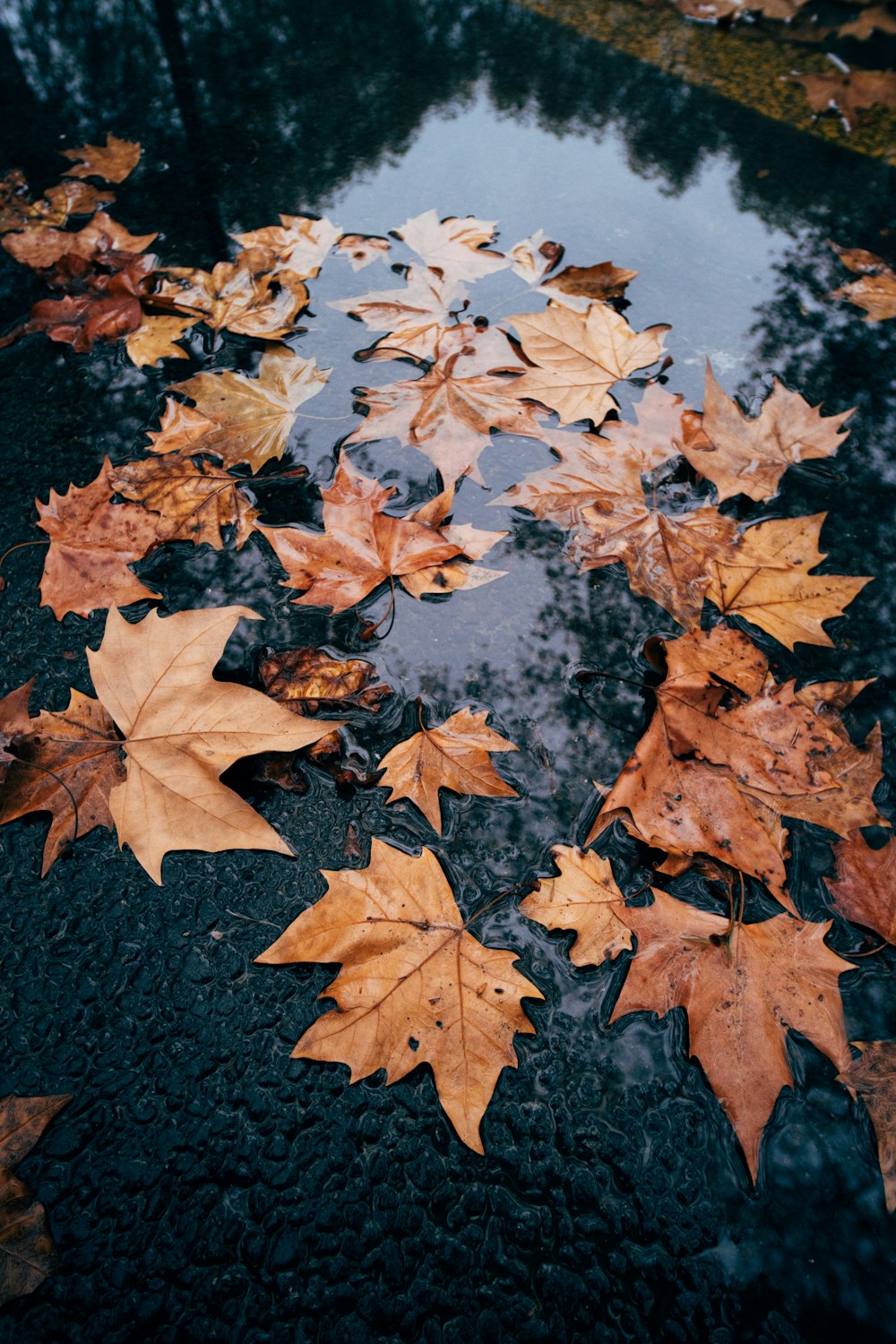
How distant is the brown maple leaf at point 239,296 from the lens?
6.02 feet

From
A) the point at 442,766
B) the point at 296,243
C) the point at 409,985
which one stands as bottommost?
the point at 409,985

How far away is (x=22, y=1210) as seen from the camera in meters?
0.83

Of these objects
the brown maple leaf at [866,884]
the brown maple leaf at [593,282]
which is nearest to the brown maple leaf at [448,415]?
the brown maple leaf at [593,282]

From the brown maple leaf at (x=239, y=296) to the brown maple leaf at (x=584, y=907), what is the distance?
4.71 feet

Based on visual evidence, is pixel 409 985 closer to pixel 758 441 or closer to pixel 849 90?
pixel 758 441

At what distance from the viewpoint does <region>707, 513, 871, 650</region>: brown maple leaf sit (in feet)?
4.32

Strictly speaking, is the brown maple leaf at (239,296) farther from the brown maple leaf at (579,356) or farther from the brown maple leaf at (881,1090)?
the brown maple leaf at (881,1090)

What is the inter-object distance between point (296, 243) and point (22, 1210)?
84.6 inches

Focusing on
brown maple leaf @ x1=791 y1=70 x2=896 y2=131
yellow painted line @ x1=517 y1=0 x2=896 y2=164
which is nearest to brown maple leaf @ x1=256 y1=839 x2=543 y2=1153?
yellow painted line @ x1=517 y1=0 x2=896 y2=164

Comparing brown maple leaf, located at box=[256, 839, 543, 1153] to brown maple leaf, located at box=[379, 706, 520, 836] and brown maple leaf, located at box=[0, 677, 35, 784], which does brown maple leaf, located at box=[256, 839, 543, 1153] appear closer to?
brown maple leaf, located at box=[379, 706, 520, 836]

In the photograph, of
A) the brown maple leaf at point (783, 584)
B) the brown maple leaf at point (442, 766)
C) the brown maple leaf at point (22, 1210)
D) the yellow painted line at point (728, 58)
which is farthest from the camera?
the yellow painted line at point (728, 58)

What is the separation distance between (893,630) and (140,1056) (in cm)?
136

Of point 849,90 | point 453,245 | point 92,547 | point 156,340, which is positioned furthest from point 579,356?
point 849,90

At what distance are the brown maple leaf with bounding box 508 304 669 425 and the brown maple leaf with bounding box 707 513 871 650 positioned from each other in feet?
1.48
